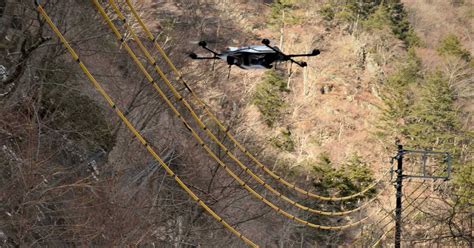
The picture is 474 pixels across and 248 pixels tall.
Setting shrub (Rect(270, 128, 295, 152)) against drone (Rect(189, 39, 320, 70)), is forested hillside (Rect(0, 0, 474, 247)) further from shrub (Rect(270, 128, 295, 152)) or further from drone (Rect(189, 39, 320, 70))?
drone (Rect(189, 39, 320, 70))

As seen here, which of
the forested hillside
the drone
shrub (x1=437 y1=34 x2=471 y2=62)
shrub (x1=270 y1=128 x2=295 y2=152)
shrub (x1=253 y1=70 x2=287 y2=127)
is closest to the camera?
the drone

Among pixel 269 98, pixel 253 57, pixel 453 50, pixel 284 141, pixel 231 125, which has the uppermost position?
pixel 253 57

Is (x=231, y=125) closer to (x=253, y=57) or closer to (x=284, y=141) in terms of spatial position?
(x=253, y=57)

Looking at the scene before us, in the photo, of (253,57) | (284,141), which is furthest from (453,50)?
(253,57)

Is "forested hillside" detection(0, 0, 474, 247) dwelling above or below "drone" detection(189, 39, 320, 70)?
below

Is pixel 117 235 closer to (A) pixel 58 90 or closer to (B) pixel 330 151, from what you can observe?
(A) pixel 58 90

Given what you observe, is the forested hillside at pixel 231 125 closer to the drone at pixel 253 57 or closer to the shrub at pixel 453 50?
the shrub at pixel 453 50

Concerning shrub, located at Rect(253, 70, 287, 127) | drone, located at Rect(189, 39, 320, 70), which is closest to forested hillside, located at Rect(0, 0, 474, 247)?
shrub, located at Rect(253, 70, 287, 127)

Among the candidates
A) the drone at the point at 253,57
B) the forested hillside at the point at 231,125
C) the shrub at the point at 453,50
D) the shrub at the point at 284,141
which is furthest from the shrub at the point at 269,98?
the drone at the point at 253,57

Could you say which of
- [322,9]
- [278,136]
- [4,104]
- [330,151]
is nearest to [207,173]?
[4,104]
